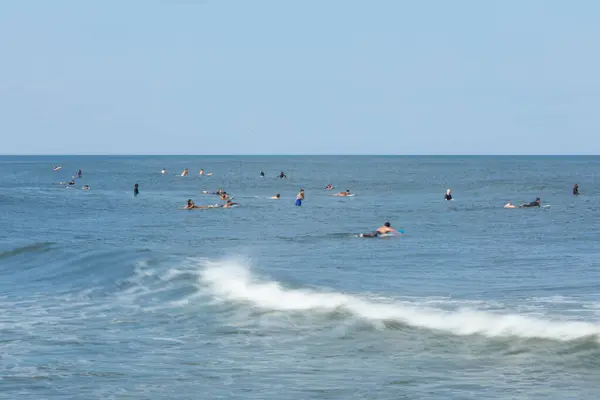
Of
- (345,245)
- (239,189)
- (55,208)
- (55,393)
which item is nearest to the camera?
(55,393)

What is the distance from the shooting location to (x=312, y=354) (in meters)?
22.2

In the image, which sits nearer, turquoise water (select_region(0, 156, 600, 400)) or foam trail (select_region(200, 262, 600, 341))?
turquoise water (select_region(0, 156, 600, 400))

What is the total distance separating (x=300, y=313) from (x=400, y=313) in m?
2.84

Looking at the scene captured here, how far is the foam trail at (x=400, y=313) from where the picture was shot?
24.1 metres

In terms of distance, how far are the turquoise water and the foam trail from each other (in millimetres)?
75

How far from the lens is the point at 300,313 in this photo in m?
27.5

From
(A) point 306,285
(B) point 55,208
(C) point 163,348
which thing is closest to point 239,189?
(B) point 55,208

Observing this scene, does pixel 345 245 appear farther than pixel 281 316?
Yes

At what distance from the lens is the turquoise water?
64.7ft

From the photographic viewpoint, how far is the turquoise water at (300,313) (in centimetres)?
1972

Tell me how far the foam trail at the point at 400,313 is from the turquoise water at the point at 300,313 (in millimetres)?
75

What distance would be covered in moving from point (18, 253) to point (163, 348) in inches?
944

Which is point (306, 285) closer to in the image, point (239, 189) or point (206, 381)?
point (206, 381)

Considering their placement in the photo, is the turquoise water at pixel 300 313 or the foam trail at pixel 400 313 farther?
the foam trail at pixel 400 313
